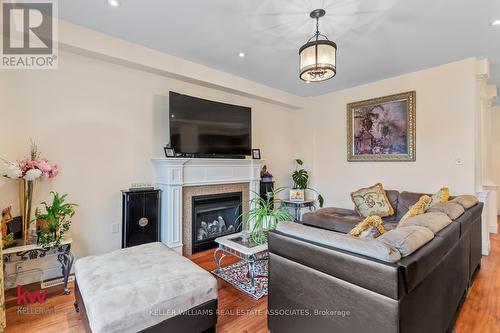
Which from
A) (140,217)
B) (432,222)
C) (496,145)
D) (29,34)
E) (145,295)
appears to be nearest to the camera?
(145,295)

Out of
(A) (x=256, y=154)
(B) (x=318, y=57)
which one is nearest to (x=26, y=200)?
(B) (x=318, y=57)

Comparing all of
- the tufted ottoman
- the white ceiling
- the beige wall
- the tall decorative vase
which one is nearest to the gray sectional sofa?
the tufted ottoman

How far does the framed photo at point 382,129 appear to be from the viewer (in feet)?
12.6

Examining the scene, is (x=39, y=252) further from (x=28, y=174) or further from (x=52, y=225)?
(x=28, y=174)

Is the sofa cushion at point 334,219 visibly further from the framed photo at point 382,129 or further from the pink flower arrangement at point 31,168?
the pink flower arrangement at point 31,168

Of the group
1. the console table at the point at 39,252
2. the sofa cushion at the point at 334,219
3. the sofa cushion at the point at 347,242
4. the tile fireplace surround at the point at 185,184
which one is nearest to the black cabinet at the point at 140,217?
the tile fireplace surround at the point at 185,184

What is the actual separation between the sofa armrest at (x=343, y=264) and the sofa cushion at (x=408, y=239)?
0.55 feet

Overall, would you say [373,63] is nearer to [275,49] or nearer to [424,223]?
[275,49]

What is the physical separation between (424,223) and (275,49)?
252 centimetres

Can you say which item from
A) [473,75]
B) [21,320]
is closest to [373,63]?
[473,75]

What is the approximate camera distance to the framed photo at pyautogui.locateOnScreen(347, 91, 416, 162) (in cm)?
383

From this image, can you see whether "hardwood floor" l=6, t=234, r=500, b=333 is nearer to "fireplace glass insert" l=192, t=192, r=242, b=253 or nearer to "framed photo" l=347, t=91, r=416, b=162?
"fireplace glass insert" l=192, t=192, r=242, b=253

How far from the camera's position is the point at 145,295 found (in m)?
1.50

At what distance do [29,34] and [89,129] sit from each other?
40.7 inches
